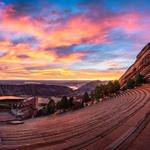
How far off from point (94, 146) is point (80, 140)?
3.53 meters

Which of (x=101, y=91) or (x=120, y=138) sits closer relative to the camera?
(x=120, y=138)

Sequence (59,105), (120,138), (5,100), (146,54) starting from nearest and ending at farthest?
(120,138), (59,105), (146,54), (5,100)

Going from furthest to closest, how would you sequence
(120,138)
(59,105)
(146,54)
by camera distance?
(146,54) → (59,105) → (120,138)

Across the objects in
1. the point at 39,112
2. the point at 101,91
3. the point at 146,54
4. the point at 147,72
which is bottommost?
the point at 39,112

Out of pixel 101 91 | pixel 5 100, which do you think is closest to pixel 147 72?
pixel 101 91

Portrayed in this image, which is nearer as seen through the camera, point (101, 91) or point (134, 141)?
point (134, 141)

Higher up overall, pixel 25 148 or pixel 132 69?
pixel 132 69

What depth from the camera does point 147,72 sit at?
114125mm

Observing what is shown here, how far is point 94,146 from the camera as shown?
2136 cm

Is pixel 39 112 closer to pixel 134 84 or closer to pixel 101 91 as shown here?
pixel 101 91

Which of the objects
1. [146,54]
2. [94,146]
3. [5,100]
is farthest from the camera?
[5,100]

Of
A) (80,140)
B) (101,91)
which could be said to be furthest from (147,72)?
(80,140)

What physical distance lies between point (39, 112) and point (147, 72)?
48841mm

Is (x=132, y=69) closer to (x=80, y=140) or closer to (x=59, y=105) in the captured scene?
(x=59, y=105)
